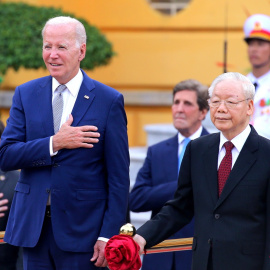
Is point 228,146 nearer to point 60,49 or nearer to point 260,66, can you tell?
point 60,49

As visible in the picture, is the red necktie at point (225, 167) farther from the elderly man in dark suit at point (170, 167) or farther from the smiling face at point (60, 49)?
the elderly man in dark suit at point (170, 167)

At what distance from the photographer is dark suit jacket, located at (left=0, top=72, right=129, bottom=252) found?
15.1 ft

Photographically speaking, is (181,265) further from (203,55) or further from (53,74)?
(203,55)

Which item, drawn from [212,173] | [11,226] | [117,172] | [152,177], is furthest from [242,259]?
[152,177]

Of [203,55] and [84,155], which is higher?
[203,55]

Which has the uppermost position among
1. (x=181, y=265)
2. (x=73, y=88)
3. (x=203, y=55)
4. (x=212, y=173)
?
(x=203, y=55)

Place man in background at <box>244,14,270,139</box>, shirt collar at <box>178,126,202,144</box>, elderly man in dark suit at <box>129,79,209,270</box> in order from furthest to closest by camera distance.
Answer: man in background at <box>244,14,270,139</box> < shirt collar at <box>178,126,202,144</box> < elderly man in dark suit at <box>129,79,209,270</box>

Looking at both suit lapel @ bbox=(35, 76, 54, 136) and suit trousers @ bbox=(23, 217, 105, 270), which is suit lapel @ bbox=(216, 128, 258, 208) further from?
suit lapel @ bbox=(35, 76, 54, 136)

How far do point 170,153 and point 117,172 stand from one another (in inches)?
52.1

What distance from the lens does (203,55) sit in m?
10.2

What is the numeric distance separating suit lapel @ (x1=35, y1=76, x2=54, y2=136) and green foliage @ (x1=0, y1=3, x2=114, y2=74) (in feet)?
13.3

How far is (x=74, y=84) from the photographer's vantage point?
4.77 meters

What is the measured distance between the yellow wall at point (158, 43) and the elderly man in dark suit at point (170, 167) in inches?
151

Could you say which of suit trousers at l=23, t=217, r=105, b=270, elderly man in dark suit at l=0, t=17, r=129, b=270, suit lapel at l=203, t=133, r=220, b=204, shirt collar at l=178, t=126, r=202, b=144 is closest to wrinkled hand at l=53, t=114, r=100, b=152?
elderly man in dark suit at l=0, t=17, r=129, b=270
